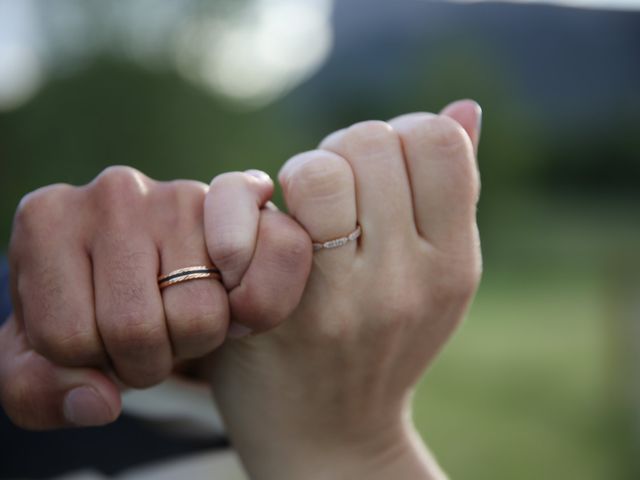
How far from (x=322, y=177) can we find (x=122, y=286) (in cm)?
39

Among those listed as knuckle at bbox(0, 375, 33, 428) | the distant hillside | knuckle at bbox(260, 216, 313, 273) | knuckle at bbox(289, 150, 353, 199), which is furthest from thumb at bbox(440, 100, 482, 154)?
the distant hillside

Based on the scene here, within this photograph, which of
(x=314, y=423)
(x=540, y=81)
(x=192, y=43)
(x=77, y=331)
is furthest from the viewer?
(x=540, y=81)

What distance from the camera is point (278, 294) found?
43.7 inches

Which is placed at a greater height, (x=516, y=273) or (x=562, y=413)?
(x=562, y=413)

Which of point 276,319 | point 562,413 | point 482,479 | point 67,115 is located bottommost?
point 67,115

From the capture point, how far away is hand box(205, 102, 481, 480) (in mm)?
1201

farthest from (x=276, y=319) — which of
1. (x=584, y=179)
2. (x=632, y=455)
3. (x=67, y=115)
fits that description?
(x=584, y=179)

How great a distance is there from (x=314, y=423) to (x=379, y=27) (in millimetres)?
62114

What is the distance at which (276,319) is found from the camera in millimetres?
1127

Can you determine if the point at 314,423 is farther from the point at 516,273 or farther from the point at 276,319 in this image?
the point at 516,273

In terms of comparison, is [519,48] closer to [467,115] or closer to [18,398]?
[467,115]

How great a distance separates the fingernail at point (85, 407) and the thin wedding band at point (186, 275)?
24 centimetres

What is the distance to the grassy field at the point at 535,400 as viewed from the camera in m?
5.29

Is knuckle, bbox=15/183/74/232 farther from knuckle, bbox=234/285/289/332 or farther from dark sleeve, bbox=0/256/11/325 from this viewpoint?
dark sleeve, bbox=0/256/11/325
